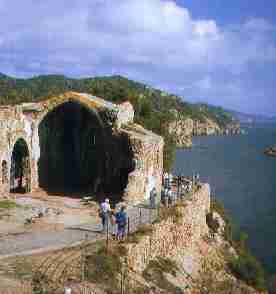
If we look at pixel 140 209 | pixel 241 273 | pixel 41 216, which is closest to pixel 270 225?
pixel 241 273

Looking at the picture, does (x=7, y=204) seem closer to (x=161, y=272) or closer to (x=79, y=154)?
(x=161, y=272)

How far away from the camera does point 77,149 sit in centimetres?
3538

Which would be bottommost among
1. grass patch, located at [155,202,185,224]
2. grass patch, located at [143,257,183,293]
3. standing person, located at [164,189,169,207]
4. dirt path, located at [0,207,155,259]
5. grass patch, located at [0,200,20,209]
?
grass patch, located at [143,257,183,293]

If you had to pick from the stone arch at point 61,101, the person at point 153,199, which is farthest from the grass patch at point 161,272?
the stone arch at point 61,101

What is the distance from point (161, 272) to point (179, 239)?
4.86 metres

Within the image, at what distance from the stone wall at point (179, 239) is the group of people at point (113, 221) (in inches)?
30.4

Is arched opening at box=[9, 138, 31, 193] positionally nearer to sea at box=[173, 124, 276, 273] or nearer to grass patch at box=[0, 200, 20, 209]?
grass patch at box=[0, 200, 20, 209]

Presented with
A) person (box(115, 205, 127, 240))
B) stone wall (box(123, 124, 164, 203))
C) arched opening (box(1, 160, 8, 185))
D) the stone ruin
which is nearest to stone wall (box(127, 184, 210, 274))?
person (box(115, 205, 127, 240))

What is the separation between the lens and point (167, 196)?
2622 centimetres

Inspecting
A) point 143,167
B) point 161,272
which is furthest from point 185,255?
point 161,272

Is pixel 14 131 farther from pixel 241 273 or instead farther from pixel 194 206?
pixel 241 273

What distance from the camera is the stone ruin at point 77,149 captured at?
2741cm

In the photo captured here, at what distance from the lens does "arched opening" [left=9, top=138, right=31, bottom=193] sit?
30.1m

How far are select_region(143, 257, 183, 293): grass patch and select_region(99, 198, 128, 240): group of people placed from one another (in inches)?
72.4
